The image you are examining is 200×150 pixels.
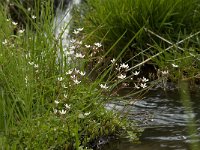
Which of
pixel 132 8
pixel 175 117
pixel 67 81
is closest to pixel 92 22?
pixel 132 8

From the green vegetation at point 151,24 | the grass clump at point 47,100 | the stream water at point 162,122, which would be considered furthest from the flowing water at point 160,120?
the green vegetation at point 151,24

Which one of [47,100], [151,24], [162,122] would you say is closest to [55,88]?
[47,100]

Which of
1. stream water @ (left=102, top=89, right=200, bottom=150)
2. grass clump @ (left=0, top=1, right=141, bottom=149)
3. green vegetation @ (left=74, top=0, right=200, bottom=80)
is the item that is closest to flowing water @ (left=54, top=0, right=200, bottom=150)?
stream water @ (left=102, top=89, right=200, bottom=150)

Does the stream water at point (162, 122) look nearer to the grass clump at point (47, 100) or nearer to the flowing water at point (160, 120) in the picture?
the flowing water at point (160, 120)

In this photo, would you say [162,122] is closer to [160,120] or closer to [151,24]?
[160,120]

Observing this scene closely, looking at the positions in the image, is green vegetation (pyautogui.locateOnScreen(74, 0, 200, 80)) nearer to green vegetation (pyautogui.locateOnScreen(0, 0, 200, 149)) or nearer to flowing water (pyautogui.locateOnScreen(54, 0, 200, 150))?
green vegetation (pyautogui.locateOnScreen(0, 0, 200, 149))

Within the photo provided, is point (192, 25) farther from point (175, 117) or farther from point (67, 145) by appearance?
point (67, 145)
